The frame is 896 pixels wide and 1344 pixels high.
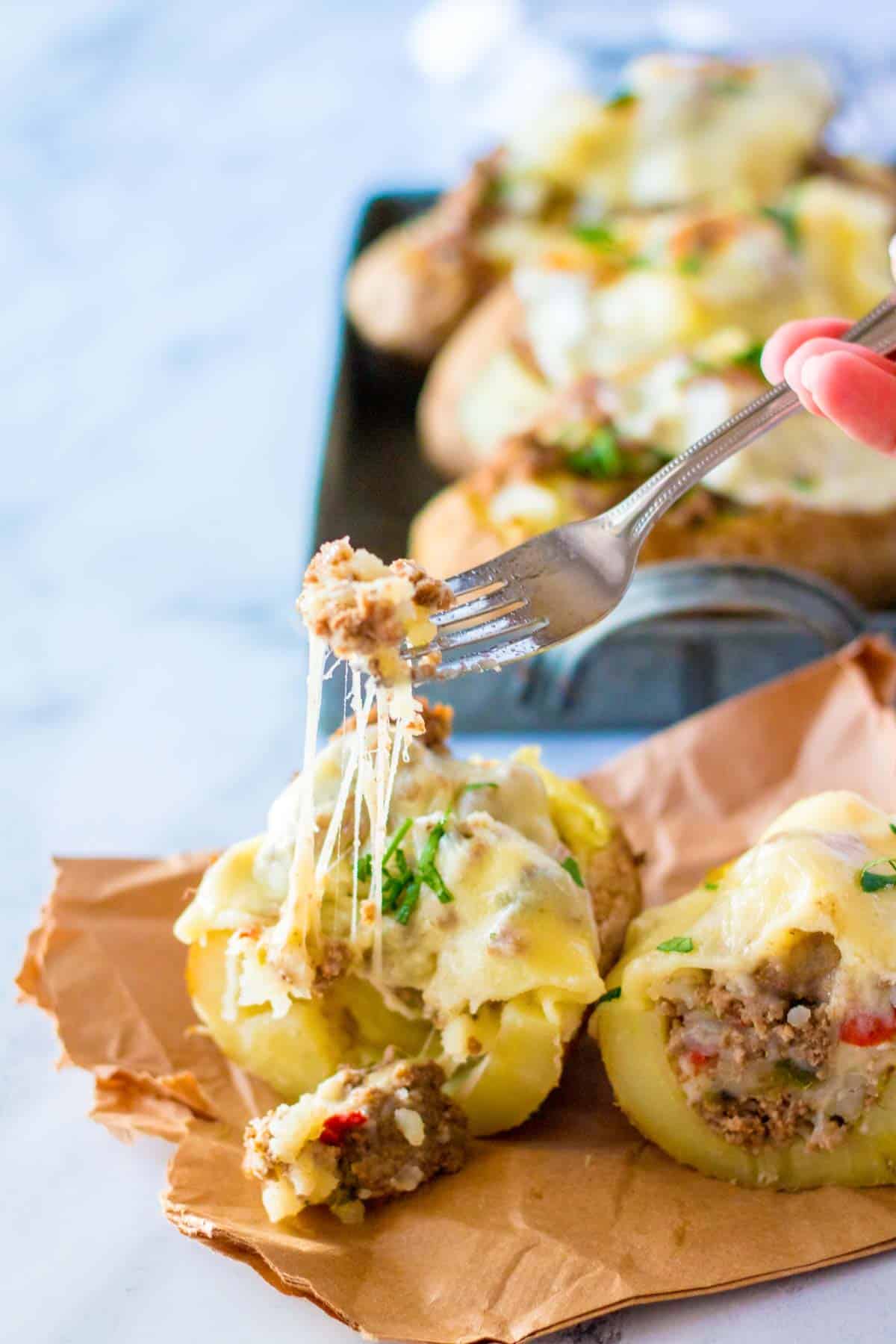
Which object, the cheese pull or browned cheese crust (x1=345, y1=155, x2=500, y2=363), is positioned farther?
browned cheese crust (x1=345, y1=155, x2=500, y2=363)

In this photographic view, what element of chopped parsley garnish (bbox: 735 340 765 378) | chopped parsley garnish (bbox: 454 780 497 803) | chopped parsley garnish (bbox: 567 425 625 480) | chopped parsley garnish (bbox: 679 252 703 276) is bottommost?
chopped parsley garnish (bbox: 735 340 765 378)

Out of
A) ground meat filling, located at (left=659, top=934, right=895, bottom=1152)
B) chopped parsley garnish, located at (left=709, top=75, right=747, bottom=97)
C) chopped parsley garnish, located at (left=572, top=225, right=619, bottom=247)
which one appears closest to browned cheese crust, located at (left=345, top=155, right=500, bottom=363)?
chopped parsley garnish, located at (left=572, top=225, right=619, bottom=247)

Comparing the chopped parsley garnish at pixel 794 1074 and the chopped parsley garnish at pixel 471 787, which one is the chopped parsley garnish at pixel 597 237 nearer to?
the chopped parsley garnish at pixel 471 787

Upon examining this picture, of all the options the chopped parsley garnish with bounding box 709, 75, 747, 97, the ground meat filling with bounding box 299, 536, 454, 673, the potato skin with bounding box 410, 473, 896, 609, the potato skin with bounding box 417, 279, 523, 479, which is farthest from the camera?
the chopped parsley garnish with bounding box 709, 75, 747, 97

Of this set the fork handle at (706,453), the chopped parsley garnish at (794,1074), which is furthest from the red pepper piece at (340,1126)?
the fork handle at (706,453)

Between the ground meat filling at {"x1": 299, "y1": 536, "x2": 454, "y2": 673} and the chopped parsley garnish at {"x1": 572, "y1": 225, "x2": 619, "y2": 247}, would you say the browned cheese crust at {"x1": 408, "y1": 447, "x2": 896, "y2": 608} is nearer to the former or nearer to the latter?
the chopped parsley garnish at {"x1": 572, "y1": 225, "x2": 619, "y2": 247}

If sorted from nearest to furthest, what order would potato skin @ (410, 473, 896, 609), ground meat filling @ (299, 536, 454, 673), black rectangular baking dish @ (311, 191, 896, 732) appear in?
ground meat filling @ (299, 536, 454, 673)
black rectangular baking dish @ (311, 191, 896, 732)
potato skin @ (410, 473, 896, 609)
